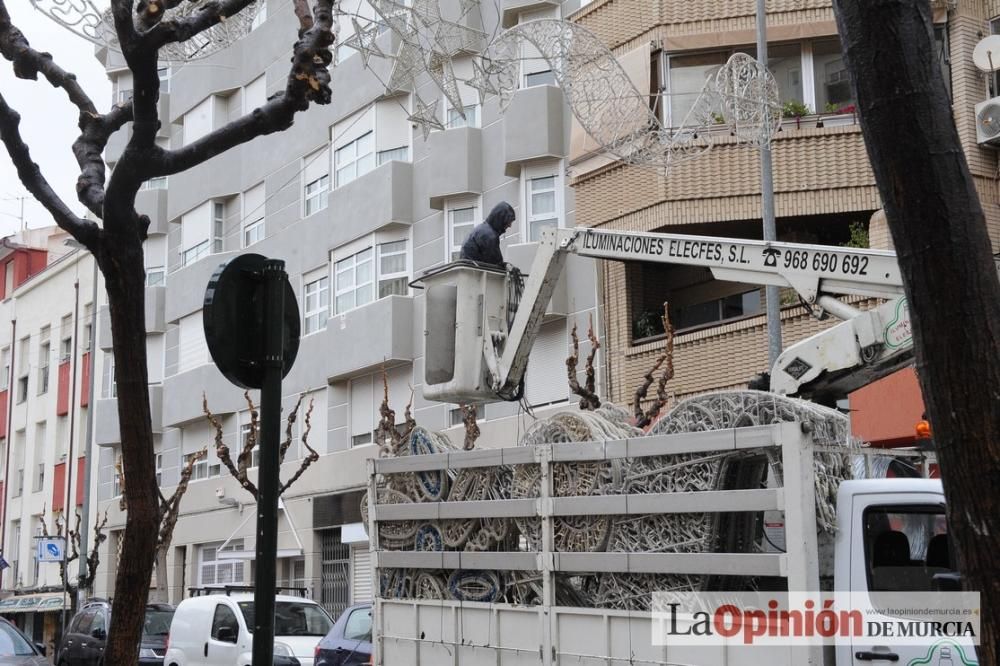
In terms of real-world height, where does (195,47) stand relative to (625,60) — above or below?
below

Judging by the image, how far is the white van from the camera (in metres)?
17.5

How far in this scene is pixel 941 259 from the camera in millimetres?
4648

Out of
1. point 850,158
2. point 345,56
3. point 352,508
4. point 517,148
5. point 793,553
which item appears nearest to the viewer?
point 793,553

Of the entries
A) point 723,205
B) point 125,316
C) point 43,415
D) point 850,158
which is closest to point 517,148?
point 723,205

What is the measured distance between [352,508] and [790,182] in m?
12.0

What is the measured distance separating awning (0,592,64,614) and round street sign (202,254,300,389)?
3528cm

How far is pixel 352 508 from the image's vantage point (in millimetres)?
27625

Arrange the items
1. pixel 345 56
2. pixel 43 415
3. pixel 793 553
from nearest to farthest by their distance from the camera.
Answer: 1. pixel 793 553
2. pixel 345 56
3. pixel 43 415

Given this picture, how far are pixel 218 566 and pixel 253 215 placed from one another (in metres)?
8.75

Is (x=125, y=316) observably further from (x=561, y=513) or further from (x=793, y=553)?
(x=793, y=553)

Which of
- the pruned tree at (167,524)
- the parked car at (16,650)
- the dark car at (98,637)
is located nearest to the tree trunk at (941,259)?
the parked car at (16,650)

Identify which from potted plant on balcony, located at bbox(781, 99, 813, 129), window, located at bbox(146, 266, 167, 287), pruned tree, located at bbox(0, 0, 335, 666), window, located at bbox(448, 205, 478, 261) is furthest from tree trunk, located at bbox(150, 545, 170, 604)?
pruned tree, located at bbox(0, 0, 335, 666)

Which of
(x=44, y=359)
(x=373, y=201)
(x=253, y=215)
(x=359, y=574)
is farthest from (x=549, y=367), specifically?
(x=44, y=359)

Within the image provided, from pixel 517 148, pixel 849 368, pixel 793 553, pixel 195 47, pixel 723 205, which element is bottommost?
pixel 793 553
